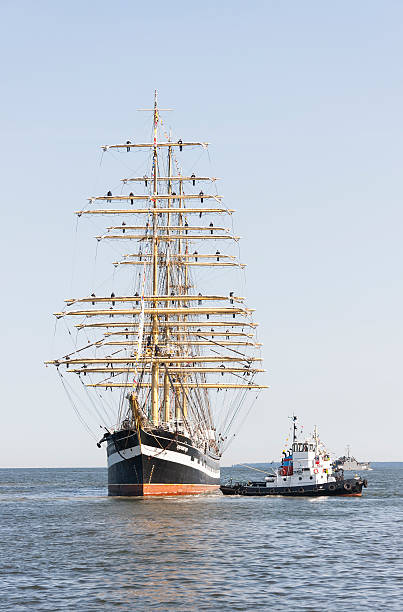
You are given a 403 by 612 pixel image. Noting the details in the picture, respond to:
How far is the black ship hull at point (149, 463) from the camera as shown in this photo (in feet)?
273

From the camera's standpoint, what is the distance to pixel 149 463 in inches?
3292

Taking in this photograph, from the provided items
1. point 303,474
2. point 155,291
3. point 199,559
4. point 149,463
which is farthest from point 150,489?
point 199,559

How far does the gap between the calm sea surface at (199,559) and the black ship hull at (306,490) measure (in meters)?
16.1

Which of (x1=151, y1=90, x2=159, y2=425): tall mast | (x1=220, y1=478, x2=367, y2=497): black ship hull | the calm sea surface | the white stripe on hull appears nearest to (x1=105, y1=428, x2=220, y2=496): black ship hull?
the white stripe on hull

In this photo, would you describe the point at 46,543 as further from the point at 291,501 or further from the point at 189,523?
the point at 291,501

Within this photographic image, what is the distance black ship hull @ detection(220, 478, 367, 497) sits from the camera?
89.8 metres

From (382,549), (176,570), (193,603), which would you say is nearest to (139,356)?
(382,549)

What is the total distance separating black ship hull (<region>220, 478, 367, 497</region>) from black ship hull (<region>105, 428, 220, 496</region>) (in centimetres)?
665

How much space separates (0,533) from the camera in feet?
186

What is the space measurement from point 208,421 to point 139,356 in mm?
33838

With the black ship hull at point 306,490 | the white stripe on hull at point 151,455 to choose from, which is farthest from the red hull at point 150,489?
the black ship hull at point 306,490

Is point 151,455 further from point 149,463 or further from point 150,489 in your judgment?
point 150,489

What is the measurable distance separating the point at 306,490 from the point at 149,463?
52.2 feet

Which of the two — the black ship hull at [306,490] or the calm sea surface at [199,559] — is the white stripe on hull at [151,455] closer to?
the black ship hull at [306,490]
